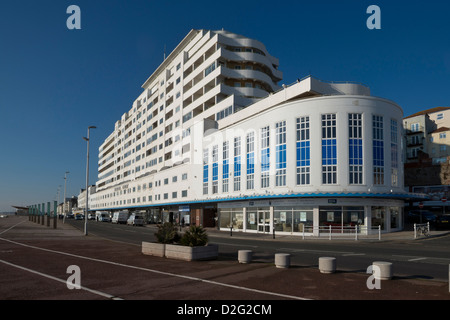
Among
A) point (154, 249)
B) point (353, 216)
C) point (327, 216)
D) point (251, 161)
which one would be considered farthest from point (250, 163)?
point (154, 249)

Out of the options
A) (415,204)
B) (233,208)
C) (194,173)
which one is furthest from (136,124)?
(415,204)

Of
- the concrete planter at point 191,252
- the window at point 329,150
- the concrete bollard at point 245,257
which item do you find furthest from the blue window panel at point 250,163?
the concrete bollard at point 245,257

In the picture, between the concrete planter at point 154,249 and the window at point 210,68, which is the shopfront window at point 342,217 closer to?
the concrete planter at point 154,249

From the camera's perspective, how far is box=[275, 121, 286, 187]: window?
119ft

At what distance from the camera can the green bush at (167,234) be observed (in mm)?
17812

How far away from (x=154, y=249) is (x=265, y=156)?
75.0ft

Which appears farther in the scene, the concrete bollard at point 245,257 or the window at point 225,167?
the window at point 225,167

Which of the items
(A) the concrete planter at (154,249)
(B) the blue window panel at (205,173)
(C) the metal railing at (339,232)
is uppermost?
(B) the blue window panel at (205,173)

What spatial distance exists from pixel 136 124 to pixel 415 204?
6760cm

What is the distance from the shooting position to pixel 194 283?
10.8 metres

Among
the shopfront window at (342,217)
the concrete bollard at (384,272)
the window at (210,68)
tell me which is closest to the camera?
the concrete bollard at (384,272)

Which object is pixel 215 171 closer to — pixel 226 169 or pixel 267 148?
pixel 226 169

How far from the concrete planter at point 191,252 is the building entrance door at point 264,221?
862 inches
